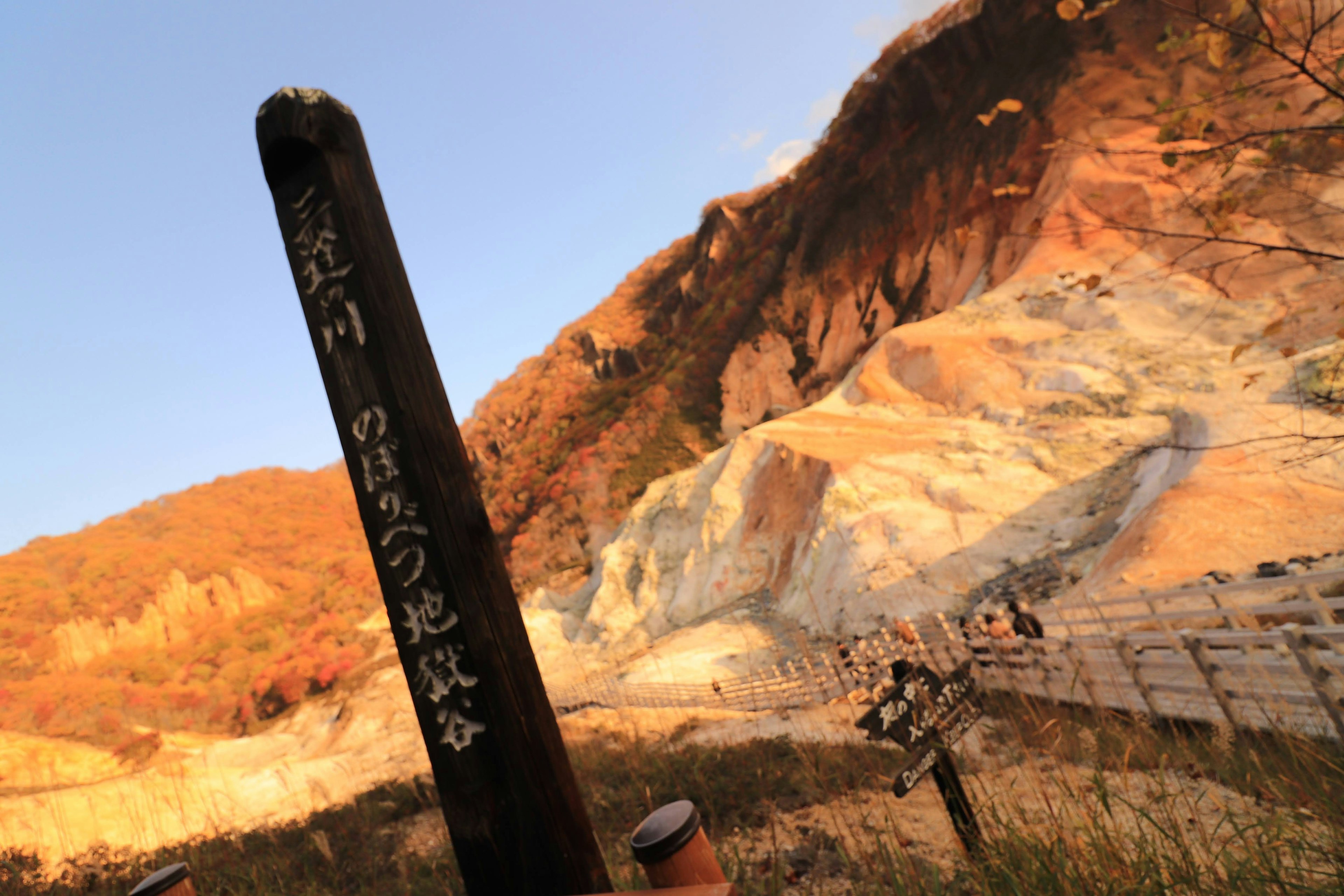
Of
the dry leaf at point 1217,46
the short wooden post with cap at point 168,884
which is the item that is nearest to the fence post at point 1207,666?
the dry leaf at point 1217,46

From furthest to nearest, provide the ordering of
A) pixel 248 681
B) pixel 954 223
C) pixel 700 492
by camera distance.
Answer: pixel 248 681 < pixel 954 223 < pixel 700 492

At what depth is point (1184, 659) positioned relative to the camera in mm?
5312

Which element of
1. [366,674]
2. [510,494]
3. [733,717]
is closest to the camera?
[733,717]

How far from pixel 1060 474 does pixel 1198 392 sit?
3377 mm

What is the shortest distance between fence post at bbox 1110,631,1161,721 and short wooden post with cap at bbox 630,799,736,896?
5094mm

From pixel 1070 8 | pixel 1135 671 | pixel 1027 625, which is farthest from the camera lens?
pixel 1027 625

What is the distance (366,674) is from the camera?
97.0ft

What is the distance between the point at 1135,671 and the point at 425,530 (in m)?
6.00

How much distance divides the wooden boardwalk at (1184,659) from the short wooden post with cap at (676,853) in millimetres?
1456

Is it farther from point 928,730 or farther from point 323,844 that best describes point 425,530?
point 323,844

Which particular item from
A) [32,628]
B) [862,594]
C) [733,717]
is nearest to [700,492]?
[862,594]

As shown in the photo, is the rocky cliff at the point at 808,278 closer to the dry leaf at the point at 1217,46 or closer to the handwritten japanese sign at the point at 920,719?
the dry leaf at the point at 1217,46

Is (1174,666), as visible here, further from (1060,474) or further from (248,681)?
(248,681)

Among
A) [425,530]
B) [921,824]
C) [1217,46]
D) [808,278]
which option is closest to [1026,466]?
[921,824]
